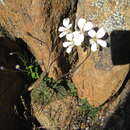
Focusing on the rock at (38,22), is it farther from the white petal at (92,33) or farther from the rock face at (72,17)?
the white petal at (92,33)

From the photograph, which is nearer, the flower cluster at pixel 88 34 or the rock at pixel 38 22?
the flower cluster at pixel 88 34

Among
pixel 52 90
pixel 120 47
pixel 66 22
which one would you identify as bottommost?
pixel 52 90

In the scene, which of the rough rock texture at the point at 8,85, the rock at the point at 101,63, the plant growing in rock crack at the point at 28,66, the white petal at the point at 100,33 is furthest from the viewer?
the plant growing in rock crack at the point at 28,66

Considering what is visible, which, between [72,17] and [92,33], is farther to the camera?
[72,17]

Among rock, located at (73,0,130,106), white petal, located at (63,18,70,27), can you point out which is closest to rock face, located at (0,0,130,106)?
rock, located at (73,0,130,106)

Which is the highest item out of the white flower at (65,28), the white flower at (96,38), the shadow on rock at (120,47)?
the white flower at (65,28)

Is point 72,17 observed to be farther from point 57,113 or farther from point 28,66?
point 57,113

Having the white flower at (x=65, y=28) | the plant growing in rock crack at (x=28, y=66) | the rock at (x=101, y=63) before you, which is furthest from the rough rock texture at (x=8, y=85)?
the white flower at (x=65, y=28)

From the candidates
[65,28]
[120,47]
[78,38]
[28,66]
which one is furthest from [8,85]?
[120,47]
